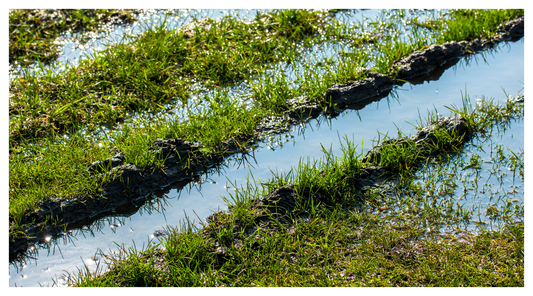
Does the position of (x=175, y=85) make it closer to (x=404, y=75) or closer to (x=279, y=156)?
(x=279, y=156)

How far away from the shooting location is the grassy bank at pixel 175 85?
143 inches

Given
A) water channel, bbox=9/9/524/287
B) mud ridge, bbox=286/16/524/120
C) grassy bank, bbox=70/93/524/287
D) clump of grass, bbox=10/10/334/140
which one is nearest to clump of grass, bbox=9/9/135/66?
clump of grass, bbox=10/10/334/140

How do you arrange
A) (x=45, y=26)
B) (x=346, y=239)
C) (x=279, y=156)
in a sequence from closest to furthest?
(x=346, y=239) < (x=279, y=156) < (x=45, y=26)

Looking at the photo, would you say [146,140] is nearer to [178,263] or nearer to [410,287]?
[178,263]

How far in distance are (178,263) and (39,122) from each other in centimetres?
245

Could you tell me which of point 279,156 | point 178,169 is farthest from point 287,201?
point 178,169

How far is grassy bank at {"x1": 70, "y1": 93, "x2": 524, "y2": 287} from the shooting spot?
8.87 feet

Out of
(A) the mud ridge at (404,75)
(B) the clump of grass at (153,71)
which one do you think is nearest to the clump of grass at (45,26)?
(B) the clump of grass at (153,71)

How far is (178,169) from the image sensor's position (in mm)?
3604

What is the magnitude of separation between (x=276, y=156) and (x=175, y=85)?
5.54 ft

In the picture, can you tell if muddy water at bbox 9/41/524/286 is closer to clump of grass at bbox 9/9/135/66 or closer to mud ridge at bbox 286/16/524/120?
mud ridge at bbox 286/16/524/120

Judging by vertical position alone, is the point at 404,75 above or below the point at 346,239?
above

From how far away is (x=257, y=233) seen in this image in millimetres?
3041

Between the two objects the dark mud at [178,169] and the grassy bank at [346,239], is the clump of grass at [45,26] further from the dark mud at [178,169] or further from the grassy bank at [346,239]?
the grassy bank at [346,239]
